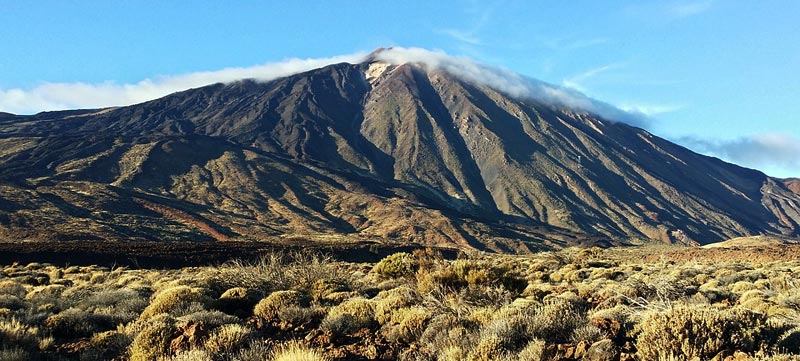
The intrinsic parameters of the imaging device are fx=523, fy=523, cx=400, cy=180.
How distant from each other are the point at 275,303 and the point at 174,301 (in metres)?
2.15

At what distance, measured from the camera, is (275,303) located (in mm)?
10773

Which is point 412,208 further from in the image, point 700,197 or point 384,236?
point 700,197

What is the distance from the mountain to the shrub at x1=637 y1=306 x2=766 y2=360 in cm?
6279

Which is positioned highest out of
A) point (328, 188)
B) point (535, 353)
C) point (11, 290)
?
point (328, 188)

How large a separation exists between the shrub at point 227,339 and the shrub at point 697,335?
17.4ft

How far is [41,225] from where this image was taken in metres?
63.7

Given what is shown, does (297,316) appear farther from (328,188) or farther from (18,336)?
(328,188)

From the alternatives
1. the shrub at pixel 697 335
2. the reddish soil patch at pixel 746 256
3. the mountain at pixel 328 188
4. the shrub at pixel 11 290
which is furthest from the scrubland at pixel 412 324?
the mountain at pixel 328 188

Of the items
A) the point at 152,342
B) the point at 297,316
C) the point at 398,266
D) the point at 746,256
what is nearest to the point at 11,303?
the point at 152,342

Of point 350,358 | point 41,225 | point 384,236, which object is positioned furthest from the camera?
point 384,236

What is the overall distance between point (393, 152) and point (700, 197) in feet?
361

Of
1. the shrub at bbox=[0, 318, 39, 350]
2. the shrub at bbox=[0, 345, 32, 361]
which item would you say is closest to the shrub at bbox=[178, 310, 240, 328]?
the shrub at bbox=[0, 318, 39, 350]

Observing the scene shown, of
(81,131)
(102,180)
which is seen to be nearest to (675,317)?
(102,180)

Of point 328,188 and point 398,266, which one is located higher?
point 328,188
